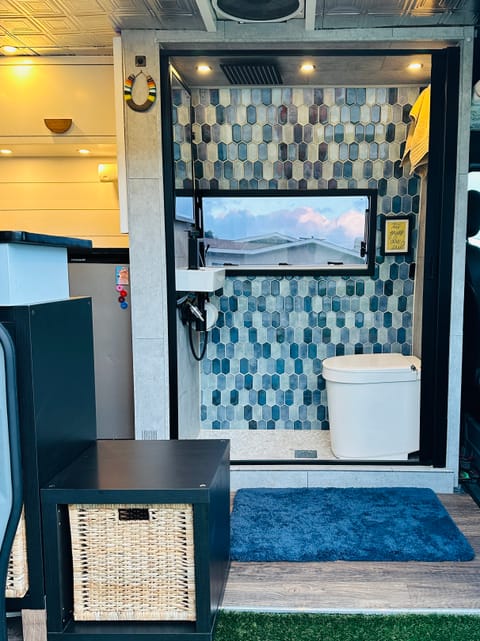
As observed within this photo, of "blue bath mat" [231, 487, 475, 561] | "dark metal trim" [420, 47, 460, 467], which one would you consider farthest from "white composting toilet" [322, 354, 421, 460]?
"blue bath mat" [231, 487, 475, 561]

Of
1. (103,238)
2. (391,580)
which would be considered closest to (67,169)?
(103,238)

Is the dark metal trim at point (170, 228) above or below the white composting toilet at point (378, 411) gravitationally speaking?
above

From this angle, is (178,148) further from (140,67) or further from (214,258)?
(214,258)

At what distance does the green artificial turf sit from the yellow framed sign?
7.68 feet

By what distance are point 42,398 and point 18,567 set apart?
521 mm

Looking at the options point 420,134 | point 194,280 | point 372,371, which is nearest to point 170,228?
point 194,280

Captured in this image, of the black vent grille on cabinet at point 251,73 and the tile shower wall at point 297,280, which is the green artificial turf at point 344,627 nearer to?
the tile shower wall at point 297,280

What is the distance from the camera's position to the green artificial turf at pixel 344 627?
187cm

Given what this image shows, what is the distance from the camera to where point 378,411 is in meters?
3.22

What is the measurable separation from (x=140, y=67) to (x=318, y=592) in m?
2.58

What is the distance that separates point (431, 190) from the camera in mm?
2941

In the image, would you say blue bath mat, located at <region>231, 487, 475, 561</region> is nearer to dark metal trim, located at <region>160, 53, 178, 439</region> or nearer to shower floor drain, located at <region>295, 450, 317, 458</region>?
shower floor drain, located at <region>295, 450, 317, 458</region>

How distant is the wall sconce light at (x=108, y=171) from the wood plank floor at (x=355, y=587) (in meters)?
2.87

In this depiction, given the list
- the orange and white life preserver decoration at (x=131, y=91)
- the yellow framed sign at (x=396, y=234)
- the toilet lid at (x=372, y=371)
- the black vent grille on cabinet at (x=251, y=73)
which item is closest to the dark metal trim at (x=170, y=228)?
the orange and white life preserver decoration at (x=131, y=91)
